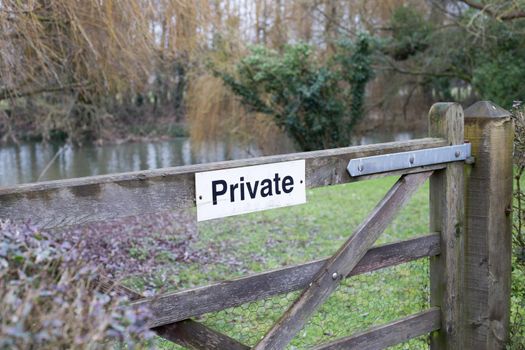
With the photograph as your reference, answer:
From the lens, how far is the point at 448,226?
2994mm

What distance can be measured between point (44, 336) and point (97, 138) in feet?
81.9

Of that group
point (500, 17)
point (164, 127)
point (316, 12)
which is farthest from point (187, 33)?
point (164, 127)

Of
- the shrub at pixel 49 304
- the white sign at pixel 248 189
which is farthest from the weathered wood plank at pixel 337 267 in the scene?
the shrub at pixel 49 304

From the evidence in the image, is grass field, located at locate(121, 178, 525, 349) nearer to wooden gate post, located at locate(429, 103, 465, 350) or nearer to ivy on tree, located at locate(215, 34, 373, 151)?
wooden gate post, located at locate(429, 103, 465, 350)

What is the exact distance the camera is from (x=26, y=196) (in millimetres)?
1943

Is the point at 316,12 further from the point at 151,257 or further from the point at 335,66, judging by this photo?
the point at 151,257

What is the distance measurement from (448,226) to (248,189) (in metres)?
1.16

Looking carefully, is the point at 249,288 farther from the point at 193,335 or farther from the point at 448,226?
the point at 448,226

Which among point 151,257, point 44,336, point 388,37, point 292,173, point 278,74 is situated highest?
point 388,37

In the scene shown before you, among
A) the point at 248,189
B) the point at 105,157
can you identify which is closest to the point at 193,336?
the point at 248,189

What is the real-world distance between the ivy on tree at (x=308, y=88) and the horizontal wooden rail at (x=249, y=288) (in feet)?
49.3

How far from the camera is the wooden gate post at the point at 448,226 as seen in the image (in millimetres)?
2984

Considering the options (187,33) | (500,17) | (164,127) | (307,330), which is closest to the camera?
(307,330)

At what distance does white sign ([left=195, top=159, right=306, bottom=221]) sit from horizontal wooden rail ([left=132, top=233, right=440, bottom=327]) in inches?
10.8
